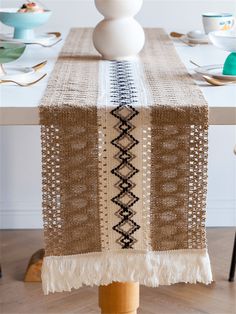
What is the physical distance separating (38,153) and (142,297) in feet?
2.81

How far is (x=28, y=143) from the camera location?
3.07 metres

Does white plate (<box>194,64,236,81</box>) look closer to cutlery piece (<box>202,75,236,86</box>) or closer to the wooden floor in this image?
cutlery piece (<box>202,75,236,86</box>)

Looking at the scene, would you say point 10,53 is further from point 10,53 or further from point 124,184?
point 124,184

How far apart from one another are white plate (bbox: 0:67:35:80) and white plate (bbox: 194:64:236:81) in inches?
16.0

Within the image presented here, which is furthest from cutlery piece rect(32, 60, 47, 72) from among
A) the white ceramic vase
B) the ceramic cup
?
the ceramic cup

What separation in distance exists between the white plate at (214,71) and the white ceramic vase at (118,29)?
0.23 metres

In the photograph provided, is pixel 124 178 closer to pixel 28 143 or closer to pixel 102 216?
pixel 102 216

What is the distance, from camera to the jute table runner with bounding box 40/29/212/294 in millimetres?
1460

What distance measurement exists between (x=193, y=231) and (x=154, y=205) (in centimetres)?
10

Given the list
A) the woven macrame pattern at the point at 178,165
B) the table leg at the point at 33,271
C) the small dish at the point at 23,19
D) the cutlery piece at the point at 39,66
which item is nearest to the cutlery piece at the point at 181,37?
the small dish at the point at 23,19

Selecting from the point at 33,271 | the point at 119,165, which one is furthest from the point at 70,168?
the point at 33,271

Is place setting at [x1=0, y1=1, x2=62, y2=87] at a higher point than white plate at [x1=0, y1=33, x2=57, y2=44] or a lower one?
higher

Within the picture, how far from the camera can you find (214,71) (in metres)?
1.78

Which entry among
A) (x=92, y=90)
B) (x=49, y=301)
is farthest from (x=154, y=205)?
(x=49, y=301)
